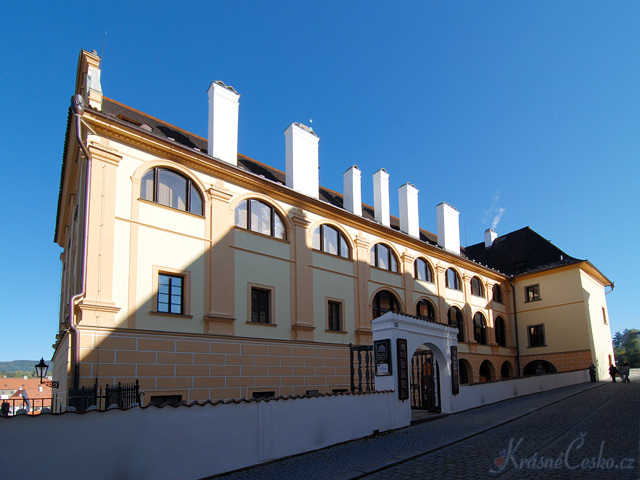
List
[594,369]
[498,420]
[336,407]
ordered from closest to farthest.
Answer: [336,407], [498,420], [594,369]

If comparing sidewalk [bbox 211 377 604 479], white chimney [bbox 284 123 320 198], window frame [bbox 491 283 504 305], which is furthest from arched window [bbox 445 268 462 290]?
sidewalk [bbox 211 377 604 479]

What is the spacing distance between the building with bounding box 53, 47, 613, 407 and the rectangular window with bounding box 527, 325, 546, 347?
38.0 ft

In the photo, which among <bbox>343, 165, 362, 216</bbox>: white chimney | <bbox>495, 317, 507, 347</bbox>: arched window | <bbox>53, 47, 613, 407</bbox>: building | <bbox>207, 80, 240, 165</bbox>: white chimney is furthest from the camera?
<bbox>495, 317, 507, 347</bbox>: arched window

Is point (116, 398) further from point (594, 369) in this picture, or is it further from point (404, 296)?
point (594, 369)

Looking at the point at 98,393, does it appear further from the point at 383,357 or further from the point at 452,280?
the point at 452,280

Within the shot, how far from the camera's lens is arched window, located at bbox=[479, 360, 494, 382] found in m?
33.5

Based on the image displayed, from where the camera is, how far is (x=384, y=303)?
81.8 feet

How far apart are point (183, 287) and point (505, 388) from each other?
556 inches

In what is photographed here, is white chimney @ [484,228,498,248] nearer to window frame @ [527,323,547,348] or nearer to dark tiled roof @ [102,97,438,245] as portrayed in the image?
window frame @ [527,323,547,348]

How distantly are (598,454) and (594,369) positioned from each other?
25231 mm

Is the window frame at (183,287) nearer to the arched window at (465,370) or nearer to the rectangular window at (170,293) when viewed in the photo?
the rectangular window at (170,293)

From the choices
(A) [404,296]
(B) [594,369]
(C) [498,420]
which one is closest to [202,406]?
(C) [498,420]

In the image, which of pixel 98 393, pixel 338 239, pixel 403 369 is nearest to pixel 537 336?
pixel 338 239

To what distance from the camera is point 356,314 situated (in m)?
22.8
